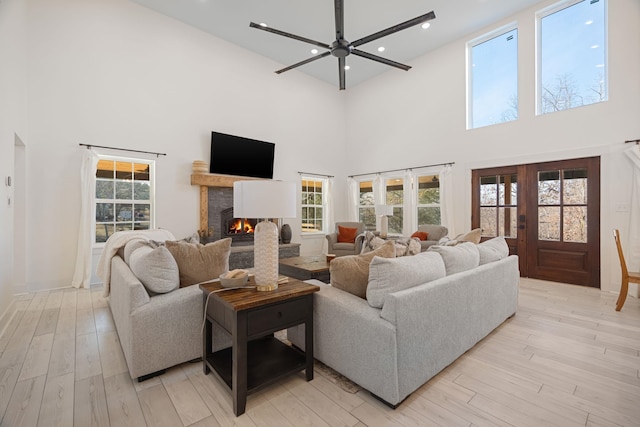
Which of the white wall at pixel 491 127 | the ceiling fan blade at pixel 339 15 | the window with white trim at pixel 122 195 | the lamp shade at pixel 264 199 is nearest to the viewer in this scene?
the lamp shade at pixel 264 199

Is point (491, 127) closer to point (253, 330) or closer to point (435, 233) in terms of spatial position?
point (435, 233)

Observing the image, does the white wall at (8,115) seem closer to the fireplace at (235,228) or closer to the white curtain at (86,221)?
the white curtain at (86,221)

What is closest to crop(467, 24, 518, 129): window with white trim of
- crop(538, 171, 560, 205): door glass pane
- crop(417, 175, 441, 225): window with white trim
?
crop(538, 171, 560, 205): door glass pane

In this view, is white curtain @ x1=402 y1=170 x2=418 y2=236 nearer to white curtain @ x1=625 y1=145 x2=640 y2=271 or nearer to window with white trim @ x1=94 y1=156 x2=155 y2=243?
white curtain @ x1=625 y1=145 x2=640 y2=271

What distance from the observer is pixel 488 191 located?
543 centimetres

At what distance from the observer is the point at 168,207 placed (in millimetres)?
5133

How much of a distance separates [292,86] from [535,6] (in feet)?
15.9

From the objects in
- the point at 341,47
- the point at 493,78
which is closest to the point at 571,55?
the point at 493,78

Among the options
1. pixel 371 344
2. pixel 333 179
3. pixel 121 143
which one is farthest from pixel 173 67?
pixel 371 344

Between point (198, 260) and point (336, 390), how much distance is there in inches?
56.5

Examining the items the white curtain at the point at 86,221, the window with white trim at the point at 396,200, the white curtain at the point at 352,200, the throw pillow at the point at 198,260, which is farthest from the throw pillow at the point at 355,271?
the white curtain at the point at 352,200

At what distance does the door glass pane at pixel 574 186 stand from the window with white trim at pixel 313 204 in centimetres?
489

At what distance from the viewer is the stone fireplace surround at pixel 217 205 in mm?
5383

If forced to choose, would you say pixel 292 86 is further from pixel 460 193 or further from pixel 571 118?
pixel 571 118
